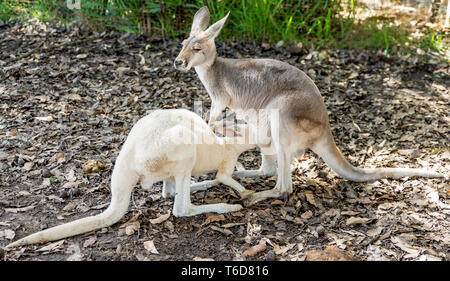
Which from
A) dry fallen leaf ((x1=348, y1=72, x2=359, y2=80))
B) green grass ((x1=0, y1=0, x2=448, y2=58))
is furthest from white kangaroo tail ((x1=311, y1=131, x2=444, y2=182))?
green grass ((x1=0, y1=0, x2=448, y2=58))

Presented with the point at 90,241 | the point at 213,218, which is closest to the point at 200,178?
the point at 213,218

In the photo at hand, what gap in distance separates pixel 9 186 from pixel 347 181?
262 centimetres

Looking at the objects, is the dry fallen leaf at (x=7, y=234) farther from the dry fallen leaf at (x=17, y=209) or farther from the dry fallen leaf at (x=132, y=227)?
the dry fallen leaf at (x=132, y=227)

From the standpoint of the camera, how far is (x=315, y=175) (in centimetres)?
407

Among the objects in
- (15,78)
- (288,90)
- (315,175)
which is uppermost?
(288,90)

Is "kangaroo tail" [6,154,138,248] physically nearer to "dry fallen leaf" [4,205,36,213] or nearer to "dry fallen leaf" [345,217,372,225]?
"dry fallen leaf" [4,205,36,213]

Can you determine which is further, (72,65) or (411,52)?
(411,52)

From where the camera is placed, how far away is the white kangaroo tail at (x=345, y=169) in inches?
143

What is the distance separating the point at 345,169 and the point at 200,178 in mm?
1173

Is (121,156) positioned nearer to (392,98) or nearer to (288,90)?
(288,90)

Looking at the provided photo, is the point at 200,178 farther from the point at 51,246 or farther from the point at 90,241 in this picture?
the point at 51,246

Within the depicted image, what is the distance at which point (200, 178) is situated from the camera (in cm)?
406

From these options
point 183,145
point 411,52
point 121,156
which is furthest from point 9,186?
point 411,52

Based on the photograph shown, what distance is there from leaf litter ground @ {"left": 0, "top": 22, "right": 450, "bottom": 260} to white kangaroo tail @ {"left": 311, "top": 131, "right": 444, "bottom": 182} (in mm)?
116
